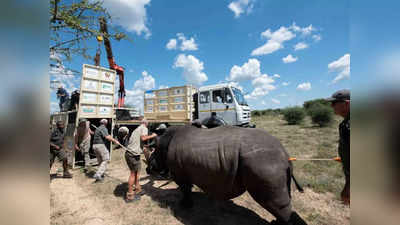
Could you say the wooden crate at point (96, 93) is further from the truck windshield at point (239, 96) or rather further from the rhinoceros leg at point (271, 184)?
the rhinoceros leg at point (271, 184)

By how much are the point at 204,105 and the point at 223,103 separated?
40.2 inches

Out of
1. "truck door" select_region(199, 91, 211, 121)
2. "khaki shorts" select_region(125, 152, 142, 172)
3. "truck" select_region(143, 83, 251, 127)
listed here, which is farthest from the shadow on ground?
"truck door" select_region(199, 91, 211, 121)

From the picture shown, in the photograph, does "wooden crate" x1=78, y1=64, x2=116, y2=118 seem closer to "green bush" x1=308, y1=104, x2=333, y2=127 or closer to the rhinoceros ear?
the rhinoceros ear

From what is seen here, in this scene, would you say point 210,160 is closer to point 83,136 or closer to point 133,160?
point 133,160

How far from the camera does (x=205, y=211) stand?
3447 mm

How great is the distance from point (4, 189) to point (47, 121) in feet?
0.96

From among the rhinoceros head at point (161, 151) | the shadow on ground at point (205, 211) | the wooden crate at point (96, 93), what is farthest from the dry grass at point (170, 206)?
the wooden crate at point (96, 93)

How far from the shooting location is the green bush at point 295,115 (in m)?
22.5

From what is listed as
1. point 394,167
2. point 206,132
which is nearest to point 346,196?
point 394,167

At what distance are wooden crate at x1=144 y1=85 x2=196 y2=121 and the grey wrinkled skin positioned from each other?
15.9 feet

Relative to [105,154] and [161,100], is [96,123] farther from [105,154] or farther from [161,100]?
[161,100]

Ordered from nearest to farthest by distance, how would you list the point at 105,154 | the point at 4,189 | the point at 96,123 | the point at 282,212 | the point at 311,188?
1. the point at 4,189
2. the point at 282,212
3. the point at 311,188
4. the point at 105,154
5. the point at 96,123

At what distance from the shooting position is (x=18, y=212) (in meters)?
0.66

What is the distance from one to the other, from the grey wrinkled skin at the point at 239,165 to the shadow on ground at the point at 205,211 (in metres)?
0.78
